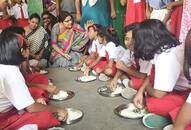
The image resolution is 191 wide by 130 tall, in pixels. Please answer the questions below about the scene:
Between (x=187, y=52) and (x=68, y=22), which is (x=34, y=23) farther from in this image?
(x=187, y=52)

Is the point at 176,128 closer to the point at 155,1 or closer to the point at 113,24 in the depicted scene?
the point at 155,1

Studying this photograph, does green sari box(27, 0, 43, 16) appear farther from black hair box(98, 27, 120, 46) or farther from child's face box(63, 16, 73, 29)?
black hair box(98, 27, 120, 46)

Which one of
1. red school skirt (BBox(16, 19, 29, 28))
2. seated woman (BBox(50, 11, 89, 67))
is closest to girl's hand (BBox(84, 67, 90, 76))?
seated woman (BBox(50, 11, 89, 67))

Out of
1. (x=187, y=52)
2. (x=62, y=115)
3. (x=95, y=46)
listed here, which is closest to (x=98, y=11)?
(x=95, y=46)

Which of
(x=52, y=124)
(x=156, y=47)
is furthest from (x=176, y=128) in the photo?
(x=52, y=124)

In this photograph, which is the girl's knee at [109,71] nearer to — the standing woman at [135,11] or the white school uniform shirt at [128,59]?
the white school uniform shirt at [128,59]

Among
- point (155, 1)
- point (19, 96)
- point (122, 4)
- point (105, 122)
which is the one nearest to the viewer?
point (19, 96)

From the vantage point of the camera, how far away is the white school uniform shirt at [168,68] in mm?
1740

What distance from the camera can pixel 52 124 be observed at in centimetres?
181

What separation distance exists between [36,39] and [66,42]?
1.09ft

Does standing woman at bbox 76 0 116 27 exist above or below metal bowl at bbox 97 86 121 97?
above

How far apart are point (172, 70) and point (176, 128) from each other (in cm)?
46

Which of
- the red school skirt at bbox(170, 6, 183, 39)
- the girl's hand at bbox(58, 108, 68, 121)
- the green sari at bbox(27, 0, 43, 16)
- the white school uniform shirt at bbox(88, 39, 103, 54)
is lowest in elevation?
the girl's hand at bbox(58, 108, 68, 121)

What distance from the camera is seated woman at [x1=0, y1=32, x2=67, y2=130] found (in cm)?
160
